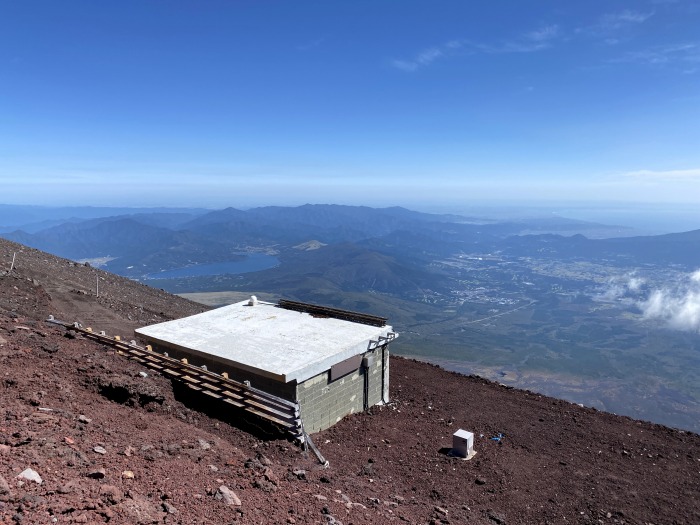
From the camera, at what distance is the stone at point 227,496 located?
19.3 ft

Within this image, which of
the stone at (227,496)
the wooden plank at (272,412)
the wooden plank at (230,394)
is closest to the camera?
the stone at (227,496)

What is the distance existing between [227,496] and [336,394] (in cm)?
626

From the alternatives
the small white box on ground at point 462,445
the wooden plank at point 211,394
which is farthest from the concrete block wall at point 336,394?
the small white box on ground at point 462,445

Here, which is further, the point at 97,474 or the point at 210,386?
the point at 210,386

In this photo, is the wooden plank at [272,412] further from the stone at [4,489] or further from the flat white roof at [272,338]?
the stone at [4,489]

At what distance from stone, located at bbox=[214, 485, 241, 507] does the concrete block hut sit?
4280 millimetres

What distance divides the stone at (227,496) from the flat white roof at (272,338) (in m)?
4.27

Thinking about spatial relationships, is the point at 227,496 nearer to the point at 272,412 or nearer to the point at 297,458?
the point at 297,458

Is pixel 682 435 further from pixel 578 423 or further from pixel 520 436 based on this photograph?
pixel 520 436

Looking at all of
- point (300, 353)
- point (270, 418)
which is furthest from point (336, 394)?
point (270, 418)

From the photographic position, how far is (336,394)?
39.6ft

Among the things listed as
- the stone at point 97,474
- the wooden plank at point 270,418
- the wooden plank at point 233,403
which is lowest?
the wooden plank at point 270,418

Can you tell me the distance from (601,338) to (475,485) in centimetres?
14972

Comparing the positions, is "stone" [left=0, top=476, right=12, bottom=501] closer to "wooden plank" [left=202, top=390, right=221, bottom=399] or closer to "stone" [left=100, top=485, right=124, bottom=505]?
"stone" [left=100, top=485, right=124, bottom=505]
